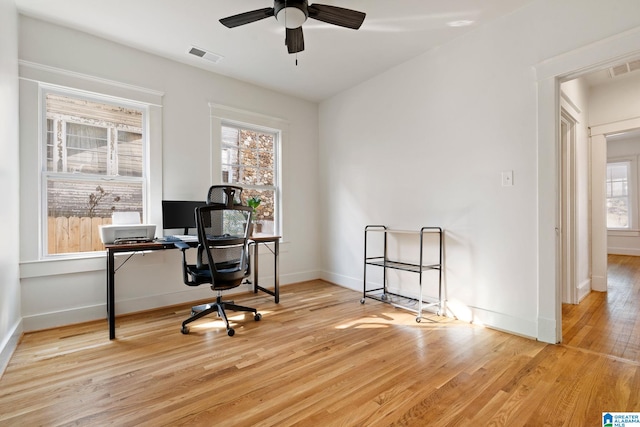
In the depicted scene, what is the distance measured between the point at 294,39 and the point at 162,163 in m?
2.01

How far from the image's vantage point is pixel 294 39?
2508 millimetres

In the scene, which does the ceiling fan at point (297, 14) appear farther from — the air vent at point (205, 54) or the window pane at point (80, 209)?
the window pane at point (80, 209)

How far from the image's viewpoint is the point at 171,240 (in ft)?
9.64

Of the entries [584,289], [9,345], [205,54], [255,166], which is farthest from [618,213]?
[9,345]

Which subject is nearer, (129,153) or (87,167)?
(87,167)

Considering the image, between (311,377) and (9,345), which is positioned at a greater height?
(9,345)

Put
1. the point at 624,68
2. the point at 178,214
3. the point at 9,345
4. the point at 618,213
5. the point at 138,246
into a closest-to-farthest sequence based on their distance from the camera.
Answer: the point at 9,345, the point at 138,246, the point at 624,68, the point at 178,214, the point at 618,213

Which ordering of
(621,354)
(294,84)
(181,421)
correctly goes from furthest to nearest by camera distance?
(294,84) < (621,354) < (181,421)

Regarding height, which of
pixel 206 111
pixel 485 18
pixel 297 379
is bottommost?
pixel 297 379

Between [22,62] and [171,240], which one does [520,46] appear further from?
[22,62]

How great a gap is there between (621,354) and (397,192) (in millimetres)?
2325

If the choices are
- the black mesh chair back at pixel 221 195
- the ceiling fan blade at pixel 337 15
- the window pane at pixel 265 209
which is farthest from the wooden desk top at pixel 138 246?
the ceiling fan blade at pixel 337 15

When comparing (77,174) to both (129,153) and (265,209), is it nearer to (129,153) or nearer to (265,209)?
(129,153)

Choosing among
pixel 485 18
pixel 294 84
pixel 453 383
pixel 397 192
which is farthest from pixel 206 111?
pixel 453 383
